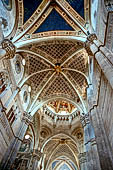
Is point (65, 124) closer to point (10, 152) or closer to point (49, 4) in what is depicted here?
point (10, 152)

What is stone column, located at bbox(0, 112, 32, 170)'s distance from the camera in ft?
22.6

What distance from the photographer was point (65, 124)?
752 inches

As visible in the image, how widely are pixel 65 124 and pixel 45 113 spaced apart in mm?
3851

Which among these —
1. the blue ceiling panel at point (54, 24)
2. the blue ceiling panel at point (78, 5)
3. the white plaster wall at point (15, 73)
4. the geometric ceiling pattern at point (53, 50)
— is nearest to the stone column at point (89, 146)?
the geometric ceiling pattern at point (53, 50)

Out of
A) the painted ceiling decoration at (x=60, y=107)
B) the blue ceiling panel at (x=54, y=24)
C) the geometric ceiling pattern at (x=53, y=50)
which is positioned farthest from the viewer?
the painted ceiling decoration at (x=60, y=107)

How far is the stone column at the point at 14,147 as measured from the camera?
689 centimetres

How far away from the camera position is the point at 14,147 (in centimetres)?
805

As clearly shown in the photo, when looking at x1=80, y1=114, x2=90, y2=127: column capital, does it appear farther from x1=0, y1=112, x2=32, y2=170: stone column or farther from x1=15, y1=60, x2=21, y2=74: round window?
x1=15, y1=60, x2=21, y2=74: round window

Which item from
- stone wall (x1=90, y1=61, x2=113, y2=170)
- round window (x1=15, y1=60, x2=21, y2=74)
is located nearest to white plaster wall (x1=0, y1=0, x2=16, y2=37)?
round window (x1=15, y1=60, x2=21, y2=74)

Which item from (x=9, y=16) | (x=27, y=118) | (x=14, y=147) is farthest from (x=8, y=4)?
(x=14, y=147)

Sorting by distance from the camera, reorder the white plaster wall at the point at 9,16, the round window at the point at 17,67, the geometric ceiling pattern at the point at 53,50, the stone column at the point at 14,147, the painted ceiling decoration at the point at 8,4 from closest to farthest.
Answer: the stone column at the point at 14,147 → the white plaster wall at the point at 9,16 → the painted ceiling decoration at the point at 8,4 → the geometric ceiling pattern at the point at 53,50 → the round window at the point at 17,67

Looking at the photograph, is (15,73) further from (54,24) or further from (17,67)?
(54,24)

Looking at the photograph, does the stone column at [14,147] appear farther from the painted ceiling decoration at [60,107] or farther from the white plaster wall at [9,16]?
the painted ceiling decoration at [60,107]

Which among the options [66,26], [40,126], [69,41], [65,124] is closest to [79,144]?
[65,124]
